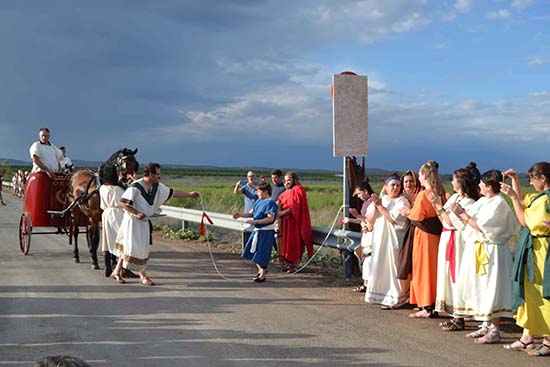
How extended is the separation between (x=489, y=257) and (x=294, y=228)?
5358mm

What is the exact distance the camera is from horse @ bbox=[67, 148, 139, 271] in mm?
12062

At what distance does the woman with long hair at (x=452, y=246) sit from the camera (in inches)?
312

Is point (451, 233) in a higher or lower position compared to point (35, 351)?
higher

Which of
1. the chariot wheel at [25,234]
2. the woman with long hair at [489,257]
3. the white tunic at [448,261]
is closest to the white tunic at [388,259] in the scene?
the white tunic at [448,261]

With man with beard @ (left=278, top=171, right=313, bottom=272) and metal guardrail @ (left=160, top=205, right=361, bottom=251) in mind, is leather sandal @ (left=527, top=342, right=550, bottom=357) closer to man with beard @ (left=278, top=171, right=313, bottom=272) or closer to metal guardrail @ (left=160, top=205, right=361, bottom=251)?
metal guardrail @ (left=160, top=205, right=361, bottom=251)

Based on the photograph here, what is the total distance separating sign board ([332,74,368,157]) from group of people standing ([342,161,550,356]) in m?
1.97

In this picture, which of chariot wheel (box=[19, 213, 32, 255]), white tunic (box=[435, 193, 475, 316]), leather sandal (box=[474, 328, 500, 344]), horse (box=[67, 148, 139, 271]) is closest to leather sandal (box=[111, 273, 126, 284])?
horse (box=[67, 148, 139, 271])

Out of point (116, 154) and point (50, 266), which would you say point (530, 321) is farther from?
point (50, 266)

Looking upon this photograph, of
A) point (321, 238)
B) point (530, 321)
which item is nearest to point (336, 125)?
point (321, 238)

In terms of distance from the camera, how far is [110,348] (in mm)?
6902

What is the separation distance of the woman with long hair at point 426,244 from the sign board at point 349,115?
312 centimetres

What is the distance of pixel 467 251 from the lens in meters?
7.72

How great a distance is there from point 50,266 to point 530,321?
917cm

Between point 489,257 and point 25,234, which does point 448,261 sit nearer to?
point 489,257
